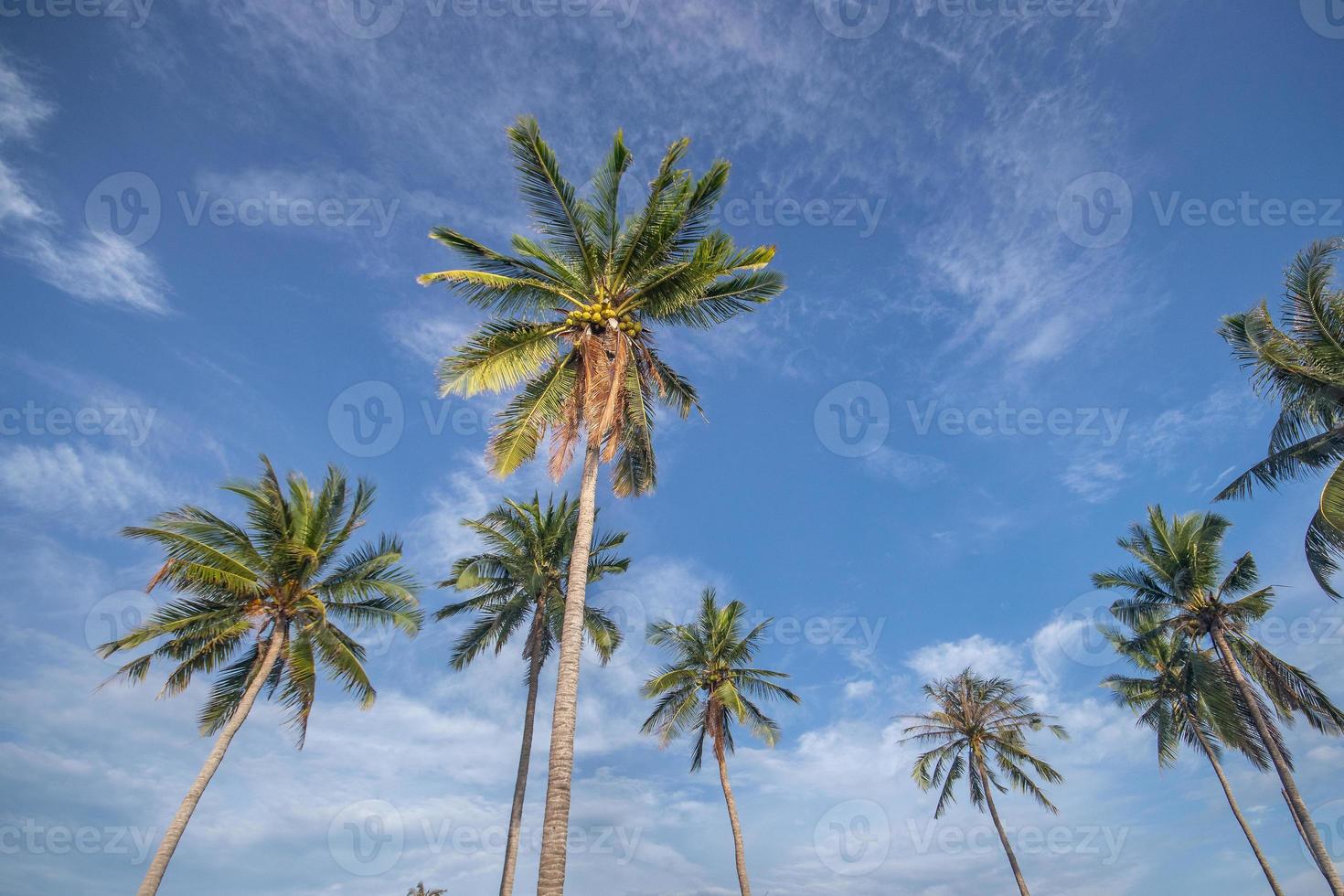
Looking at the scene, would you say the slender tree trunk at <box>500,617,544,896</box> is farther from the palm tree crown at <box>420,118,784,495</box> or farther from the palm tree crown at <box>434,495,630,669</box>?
the palm tree crown at <box>420,118,784,495</box>

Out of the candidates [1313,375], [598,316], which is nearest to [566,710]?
[598,316]

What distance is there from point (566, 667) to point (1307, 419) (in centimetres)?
2165

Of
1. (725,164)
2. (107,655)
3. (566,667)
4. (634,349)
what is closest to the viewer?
(566,667)

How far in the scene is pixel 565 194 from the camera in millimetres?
16281

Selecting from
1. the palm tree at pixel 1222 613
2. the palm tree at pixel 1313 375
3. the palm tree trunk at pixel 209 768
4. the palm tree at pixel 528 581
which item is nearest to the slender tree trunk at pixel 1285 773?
the palm tree at pixel 1222 613

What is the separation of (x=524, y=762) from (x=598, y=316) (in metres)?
17.0

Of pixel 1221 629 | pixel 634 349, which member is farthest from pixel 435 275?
pixel 1221 629

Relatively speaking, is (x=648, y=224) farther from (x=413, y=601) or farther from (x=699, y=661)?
(x=699, y=661)

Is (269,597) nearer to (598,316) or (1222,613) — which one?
(598,316)

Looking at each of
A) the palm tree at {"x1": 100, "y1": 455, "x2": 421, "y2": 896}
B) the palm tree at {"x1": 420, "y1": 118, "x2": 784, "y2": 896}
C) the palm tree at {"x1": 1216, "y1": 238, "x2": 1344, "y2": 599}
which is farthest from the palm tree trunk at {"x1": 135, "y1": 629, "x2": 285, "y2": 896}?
the palm tree at {"x1": 1216, "y1": 238, "x2": 1344, "y2": 599}

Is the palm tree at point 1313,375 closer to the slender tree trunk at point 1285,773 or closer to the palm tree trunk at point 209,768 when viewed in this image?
the slender tree trunk at point 1285,773

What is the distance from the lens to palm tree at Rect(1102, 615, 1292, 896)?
86.7ft

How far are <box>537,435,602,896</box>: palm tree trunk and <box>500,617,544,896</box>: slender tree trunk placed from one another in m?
12.8

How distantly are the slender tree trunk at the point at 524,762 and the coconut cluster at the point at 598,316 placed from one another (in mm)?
14251
